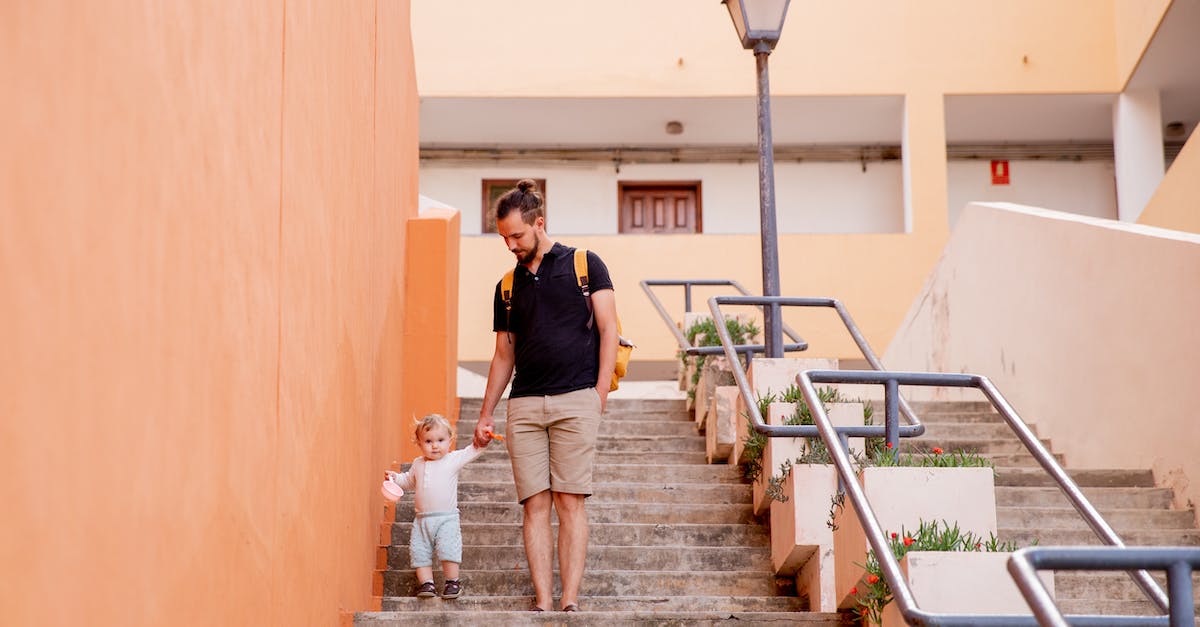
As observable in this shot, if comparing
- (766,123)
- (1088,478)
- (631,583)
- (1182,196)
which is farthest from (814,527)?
(1182,196)

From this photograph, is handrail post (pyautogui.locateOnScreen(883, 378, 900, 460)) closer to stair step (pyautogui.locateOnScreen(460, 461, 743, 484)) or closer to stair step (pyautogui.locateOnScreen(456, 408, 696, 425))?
stair step (pyautogui.locateOnScreen(460, 461, 743, 484))

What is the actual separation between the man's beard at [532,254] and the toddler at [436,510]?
82 cm

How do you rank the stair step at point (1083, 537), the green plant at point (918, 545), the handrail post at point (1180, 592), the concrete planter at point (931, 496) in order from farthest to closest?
the stair step at point (1083, 537) → the concrete planter at point (931, 496) → the green plant at point (918, 545) → the handrail post at point (1180, 592)

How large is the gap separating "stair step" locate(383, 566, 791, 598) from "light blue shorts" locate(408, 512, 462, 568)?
26 centimetres

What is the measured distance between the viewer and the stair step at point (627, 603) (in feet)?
20.6

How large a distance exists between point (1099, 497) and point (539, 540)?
342cm

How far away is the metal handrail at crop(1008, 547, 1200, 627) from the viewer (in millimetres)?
2846

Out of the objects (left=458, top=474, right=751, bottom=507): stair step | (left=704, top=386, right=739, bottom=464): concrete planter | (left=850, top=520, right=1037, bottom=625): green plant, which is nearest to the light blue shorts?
(left=458, top=474, right=751, bottom=507): stair step

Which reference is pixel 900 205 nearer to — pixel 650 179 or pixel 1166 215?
pixel 650 179

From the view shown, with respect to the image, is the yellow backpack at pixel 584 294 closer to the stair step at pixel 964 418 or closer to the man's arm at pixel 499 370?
the man's arm at pixel 499 370

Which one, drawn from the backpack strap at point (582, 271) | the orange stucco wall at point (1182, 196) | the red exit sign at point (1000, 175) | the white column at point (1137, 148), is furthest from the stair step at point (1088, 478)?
the red exit sign at point (1000, 175)

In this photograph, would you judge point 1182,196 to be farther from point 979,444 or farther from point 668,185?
point 668,185

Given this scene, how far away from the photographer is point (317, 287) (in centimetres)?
514

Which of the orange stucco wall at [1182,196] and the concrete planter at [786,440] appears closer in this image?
the concrete planter at [786,440]
